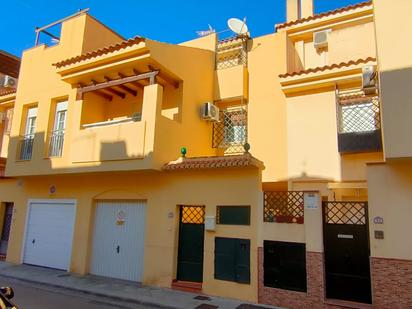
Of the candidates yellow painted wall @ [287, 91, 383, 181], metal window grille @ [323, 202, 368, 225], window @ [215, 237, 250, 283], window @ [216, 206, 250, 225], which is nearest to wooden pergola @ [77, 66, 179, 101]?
yellow painted wall @ [287, 91, 383, 181]

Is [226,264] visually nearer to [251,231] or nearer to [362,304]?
[251,231]

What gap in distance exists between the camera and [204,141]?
12.5 m

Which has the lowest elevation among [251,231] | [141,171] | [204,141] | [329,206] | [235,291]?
[235,291]

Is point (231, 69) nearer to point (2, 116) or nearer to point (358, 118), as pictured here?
Result: point (358, 118)

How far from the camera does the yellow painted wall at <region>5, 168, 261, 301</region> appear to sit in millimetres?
8898

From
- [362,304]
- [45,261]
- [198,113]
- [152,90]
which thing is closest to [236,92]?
[198,113]

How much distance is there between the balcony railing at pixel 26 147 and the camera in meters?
13.3

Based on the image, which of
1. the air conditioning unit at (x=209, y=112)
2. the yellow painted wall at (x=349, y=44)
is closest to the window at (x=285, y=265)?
the air conditioning unit at (x=209, y=112)

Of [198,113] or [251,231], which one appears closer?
[251,231]

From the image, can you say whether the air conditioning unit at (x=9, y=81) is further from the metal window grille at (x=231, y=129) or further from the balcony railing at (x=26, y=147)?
the metal window grille at (x=231, y=129)

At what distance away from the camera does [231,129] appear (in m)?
13.0

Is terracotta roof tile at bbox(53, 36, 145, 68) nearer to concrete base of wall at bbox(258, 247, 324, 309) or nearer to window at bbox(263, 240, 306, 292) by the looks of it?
window at bbox(263, 240, 306, 292)

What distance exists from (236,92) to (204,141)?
2318mm

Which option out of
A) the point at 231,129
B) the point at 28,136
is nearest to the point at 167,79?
the point at 231,129
